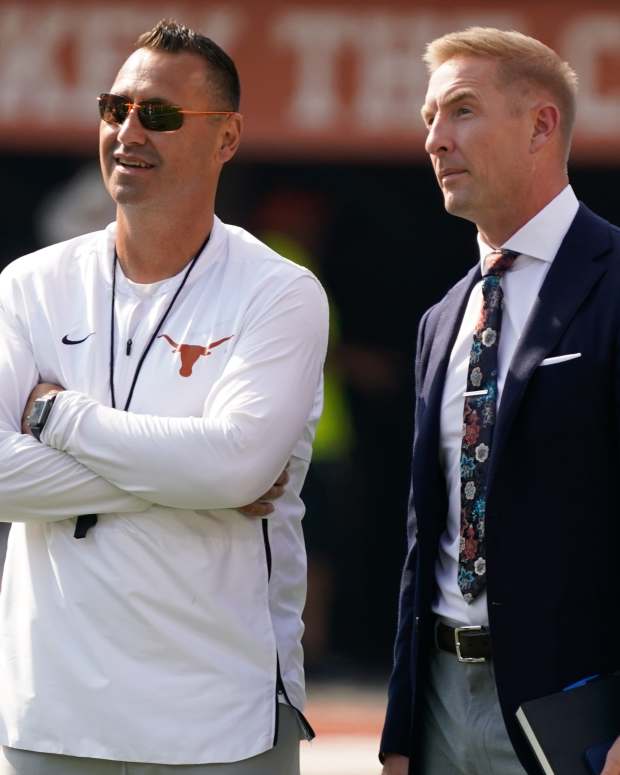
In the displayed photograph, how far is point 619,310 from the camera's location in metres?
3.10

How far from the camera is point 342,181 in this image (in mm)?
7773

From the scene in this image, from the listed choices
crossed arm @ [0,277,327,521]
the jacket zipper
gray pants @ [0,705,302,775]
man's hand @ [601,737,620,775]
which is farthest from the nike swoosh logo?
man's hand @ [601,737,620,775]

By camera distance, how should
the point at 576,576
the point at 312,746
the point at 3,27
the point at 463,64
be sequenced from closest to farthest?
the point at 576,576
the point at 463,64
the point at 312,746
the point at 3,27

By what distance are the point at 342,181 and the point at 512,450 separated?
4772 millimetres

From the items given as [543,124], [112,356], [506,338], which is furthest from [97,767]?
[543,124]

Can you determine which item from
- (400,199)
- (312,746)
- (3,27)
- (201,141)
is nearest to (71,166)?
(3,27)

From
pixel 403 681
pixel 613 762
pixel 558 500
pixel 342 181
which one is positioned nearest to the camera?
pixel 613 762

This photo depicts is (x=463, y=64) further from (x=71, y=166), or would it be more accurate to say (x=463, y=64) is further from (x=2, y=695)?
(x=71, y=166)

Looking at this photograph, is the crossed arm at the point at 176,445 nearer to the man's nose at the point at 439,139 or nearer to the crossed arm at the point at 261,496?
the crossed arm at the point at 261,496

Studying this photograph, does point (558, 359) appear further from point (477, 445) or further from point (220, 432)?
point (220, 432)

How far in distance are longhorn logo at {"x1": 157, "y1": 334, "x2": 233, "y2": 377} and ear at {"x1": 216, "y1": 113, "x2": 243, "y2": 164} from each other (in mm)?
476

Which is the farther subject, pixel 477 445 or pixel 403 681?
pixel 403 681

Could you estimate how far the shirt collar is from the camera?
330 cm

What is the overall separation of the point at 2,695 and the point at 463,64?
63.5 inches
